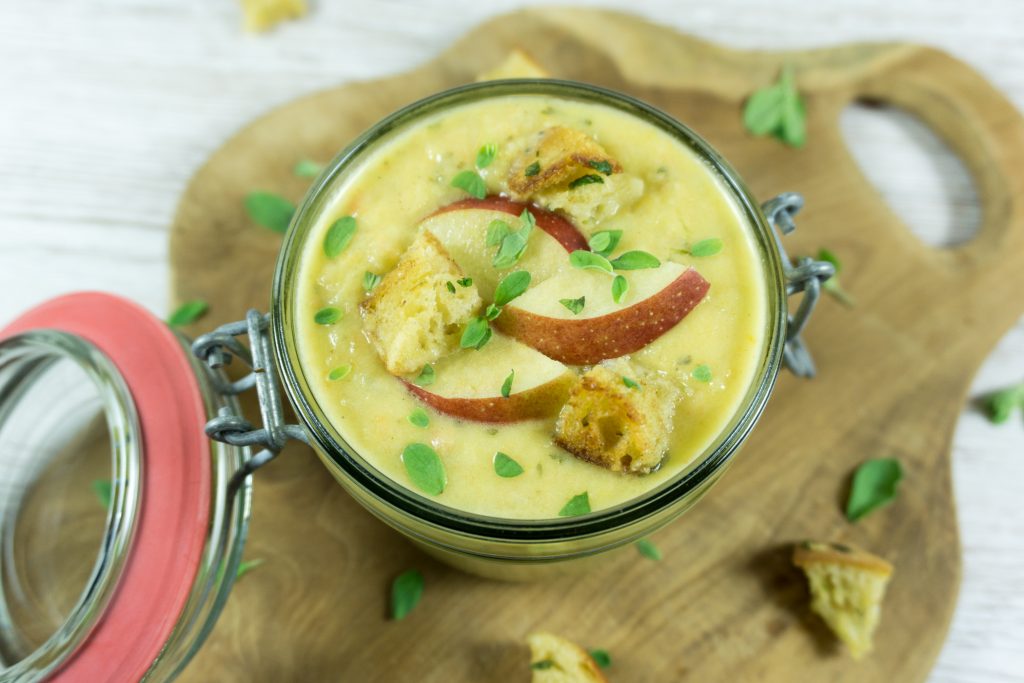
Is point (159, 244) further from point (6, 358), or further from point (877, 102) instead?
point (877, 102)

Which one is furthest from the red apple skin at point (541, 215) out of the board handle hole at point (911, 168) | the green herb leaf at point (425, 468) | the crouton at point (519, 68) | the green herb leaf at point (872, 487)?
the board handle hole at point (911, 168)

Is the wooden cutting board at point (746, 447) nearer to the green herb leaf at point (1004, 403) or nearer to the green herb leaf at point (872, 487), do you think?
the green herb leaf at point (872, 487)

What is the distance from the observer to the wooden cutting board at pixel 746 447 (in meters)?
2.16

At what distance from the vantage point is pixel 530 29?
2.68 metres

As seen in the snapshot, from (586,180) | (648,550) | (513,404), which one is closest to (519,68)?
(586,180)

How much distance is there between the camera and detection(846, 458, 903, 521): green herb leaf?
2273mm

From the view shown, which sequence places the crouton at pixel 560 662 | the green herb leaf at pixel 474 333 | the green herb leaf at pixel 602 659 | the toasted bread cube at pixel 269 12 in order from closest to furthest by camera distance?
the green herb leaf at pixel 474 333, the crouton at pixel 560 662, the green herb leaf at pixel 602 659, the toasted bread cube at pixel 269 12

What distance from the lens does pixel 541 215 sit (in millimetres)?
1820

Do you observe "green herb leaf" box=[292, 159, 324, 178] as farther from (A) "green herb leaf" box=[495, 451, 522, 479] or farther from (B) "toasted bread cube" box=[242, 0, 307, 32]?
(A) "green herb leaf" box=[495, 451, 522, 479]

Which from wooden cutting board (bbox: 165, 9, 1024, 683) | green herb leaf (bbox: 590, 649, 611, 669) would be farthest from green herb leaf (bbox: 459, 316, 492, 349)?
green herb leaf (bbox: 590, 649, 611, 669)

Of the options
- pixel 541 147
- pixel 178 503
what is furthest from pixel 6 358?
pixel 541 147

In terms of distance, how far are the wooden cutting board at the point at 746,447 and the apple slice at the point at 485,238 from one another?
760 mm

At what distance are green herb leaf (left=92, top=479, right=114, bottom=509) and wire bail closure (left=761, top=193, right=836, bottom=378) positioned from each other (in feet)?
5.21

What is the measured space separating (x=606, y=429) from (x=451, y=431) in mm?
279
